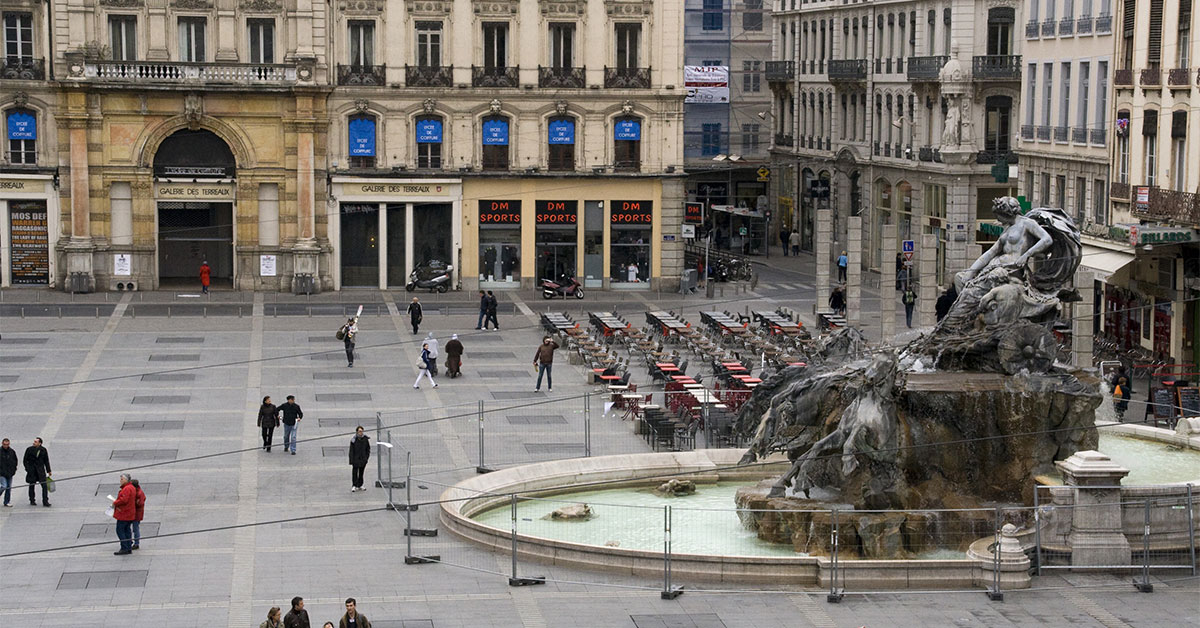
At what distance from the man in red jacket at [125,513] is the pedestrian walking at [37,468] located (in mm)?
3768

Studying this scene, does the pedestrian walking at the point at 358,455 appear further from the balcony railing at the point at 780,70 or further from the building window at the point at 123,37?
the balcony railing at the point at 780,70

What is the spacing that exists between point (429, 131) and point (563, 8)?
258 inches

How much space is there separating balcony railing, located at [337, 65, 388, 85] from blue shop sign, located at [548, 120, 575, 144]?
20.6ft

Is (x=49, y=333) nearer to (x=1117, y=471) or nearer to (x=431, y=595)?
(x=431, y=595)

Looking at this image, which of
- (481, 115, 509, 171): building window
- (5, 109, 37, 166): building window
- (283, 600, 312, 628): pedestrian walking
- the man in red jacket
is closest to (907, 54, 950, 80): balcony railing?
(481, 115, 509, 171): building window

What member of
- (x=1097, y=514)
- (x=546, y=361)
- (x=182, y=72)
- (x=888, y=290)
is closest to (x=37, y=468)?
(x=546, y=361)

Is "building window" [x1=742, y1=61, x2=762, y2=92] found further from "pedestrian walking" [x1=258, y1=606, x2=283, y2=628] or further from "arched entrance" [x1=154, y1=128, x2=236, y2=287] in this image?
"pedestrian walking" [x1=258, y1=606, x2=283, y2=628]

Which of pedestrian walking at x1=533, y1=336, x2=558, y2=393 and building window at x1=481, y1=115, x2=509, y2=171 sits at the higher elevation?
building window at x1=481, y1=115, x2=509, y2=171

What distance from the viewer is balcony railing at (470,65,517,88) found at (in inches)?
Result: 2884

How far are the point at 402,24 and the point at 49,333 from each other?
18852mm

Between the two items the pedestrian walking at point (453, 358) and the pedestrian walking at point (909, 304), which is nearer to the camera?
the pedestrian walking at point (453, 358)

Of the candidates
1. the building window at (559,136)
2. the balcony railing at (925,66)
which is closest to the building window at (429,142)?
the building window at (559,136)

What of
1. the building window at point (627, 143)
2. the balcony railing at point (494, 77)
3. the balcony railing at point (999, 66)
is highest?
the balcony railing at point (999, 66)

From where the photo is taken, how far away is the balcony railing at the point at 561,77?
73500 millimetres
